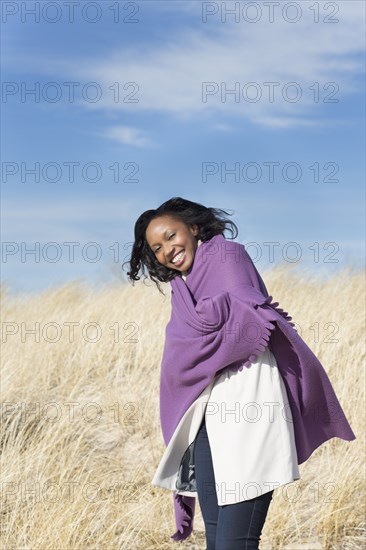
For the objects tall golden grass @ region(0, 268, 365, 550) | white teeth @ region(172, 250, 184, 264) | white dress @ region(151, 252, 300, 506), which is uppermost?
white teeth @ region(172, 250, 184, 264)

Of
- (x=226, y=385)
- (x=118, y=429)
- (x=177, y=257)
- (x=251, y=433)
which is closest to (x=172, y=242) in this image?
(x=177, y=257)

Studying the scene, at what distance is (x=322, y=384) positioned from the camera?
309cm

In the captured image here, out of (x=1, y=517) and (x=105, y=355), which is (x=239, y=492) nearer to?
(x=1, y=517)

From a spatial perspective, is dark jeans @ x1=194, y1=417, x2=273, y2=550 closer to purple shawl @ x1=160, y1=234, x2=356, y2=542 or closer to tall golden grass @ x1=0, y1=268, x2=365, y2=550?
purple shawl @ x1=160, y1=234, x2=356, y2=542

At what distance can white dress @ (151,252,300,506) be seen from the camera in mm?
2740

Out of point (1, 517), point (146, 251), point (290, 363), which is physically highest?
point (146, 251)

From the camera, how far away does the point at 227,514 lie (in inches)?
108

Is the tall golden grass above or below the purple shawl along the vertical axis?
below

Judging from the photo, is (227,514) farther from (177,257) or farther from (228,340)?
(177,257)

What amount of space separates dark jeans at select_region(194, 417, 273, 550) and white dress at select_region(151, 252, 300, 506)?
40 mm

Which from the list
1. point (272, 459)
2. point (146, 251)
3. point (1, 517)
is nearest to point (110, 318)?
point (1, 517)

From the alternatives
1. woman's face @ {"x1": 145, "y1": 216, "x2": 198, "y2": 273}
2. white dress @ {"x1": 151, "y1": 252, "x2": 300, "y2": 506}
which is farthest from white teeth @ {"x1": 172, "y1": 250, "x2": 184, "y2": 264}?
white dress @ {"x1": 151, "y1": 252, "x2": 300, "y2": 506}

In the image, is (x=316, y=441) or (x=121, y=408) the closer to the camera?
(x=316, y=441)

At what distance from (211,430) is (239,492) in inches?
9.6
